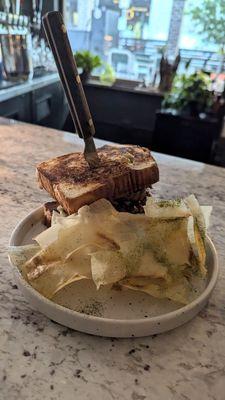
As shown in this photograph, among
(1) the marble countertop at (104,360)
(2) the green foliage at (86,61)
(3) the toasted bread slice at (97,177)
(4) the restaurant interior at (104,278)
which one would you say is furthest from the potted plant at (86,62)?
(1) the marble countertop at (104,360)

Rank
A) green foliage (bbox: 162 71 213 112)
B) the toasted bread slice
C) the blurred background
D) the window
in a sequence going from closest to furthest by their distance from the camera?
the toasted bread slice → the blurred background → green foliage (bbox: 162 71 213 112) → the window

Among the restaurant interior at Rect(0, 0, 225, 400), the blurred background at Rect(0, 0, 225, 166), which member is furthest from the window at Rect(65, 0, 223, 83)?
the restaurant interior at Rect(0, 0, 225, 400)

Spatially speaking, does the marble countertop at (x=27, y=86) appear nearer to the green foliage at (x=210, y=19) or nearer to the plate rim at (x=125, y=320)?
the green foliage at (x=210, y=19)

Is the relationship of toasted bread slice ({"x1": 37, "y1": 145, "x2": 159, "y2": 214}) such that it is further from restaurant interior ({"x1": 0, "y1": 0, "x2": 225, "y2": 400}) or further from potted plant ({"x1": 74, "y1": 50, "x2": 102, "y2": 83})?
potted plant ({"x1": 74, "y1": 50, "x2": 102, "y2": 83})

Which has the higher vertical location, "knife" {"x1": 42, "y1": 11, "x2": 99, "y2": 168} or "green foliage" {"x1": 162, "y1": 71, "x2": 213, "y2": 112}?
"knife" {"x1": 42, "y1": 11, "x2": 99, "y2": 168}

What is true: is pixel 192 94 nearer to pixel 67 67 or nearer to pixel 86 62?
pixel 86 62

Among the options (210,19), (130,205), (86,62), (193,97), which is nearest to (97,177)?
(130,205)

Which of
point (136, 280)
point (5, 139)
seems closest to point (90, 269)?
point (136, 280)
